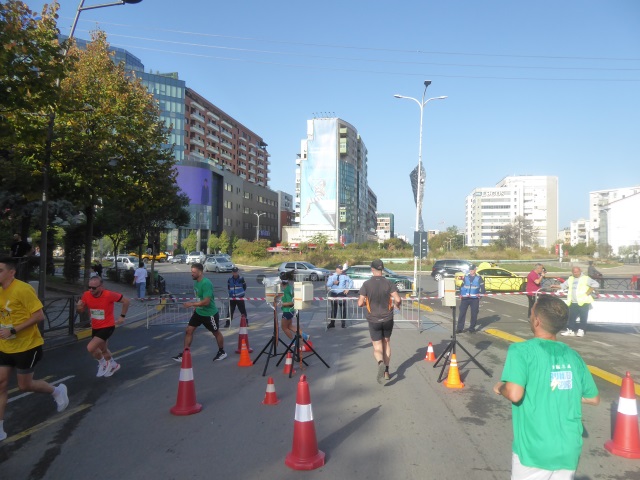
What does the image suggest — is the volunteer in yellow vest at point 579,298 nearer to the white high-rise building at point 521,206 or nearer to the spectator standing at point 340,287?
the spectator standing at point 340,287

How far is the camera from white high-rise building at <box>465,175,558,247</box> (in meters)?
166

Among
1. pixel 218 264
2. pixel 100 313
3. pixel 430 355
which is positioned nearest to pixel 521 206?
pixel 218 264

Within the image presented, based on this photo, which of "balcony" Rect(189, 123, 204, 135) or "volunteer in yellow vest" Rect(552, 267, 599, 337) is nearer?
"volunteer in yellow vest" Rect(552, 267, 599, 337)

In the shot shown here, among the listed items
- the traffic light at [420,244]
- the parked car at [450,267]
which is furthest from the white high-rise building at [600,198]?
the traffic light at [420,244]

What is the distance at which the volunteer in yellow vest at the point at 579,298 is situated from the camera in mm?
11602

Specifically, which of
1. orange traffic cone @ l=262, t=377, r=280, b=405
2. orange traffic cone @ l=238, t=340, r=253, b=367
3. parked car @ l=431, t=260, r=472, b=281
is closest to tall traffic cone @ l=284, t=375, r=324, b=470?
orange traffic cone @ l=262, t=377, r=280, b=405

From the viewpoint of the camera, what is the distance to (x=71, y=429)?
17.8 ft

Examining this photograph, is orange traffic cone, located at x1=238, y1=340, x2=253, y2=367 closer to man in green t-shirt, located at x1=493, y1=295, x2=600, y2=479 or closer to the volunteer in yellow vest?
man in green t-shirt, located at x1=493, y1=295, x2=600, y2=479

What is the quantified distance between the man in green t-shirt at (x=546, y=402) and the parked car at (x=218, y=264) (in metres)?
44.7

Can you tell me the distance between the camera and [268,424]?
18.1ft

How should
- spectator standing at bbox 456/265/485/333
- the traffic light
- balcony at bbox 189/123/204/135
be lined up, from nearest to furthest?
spectator standing at bbox 456/265/485/333
the traffic light
balcony at bbox 189/123/204/135

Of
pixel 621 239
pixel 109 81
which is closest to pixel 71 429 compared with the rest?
pixel 109 81

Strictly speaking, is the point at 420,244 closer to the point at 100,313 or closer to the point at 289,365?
the point at 289,365

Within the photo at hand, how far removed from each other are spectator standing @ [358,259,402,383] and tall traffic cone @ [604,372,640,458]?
10.2ft
